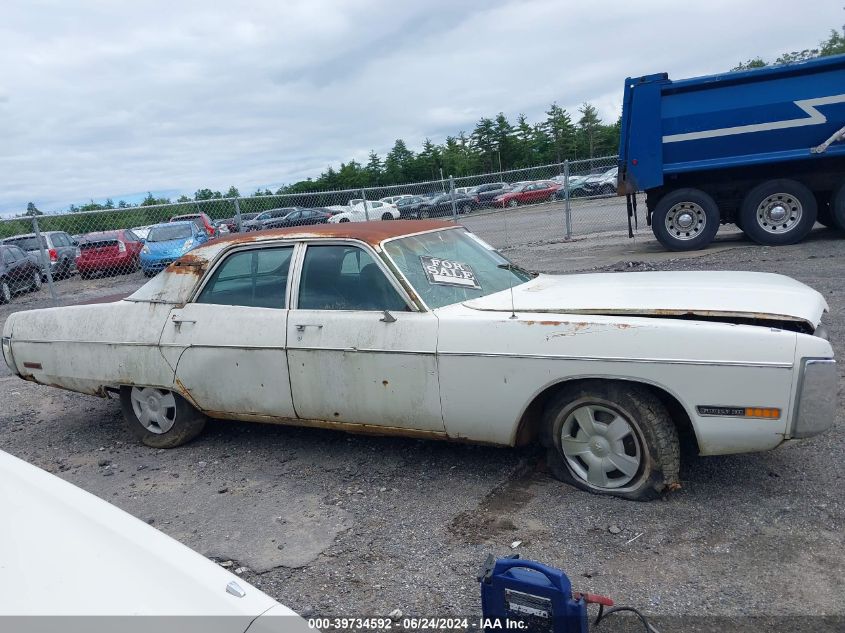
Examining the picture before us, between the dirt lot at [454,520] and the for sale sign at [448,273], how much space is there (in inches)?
41.7

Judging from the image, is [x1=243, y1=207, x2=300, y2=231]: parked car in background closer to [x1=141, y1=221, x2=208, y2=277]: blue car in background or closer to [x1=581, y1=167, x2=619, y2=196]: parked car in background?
[x1=141, y1=221, x2=208, y2=277]: blue car in background

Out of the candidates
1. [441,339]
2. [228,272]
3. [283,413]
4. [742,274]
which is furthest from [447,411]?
[742,274]

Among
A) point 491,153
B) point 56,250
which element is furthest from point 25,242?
point 491,153

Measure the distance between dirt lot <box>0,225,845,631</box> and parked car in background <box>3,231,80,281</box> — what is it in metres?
9.31

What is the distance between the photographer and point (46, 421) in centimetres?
596

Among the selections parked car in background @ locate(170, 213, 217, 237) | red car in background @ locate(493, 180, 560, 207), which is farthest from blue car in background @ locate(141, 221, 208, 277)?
red car in background @ locate(493, 180, 560, 207)

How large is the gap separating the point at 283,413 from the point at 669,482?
2.28m

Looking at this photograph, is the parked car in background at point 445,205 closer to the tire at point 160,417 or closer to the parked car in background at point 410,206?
the parked car in background at point 410,206

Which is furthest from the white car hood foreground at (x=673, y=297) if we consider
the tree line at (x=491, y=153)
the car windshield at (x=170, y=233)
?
the tree line at (x=491, y=153)

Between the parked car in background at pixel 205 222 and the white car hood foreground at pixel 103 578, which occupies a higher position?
the parked car in background at pixel 205 222

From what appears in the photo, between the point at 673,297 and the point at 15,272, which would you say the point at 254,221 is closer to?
the point at 15,272

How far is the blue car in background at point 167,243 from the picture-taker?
1454 cm

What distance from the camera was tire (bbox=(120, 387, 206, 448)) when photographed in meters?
4.79

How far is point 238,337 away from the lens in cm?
434
